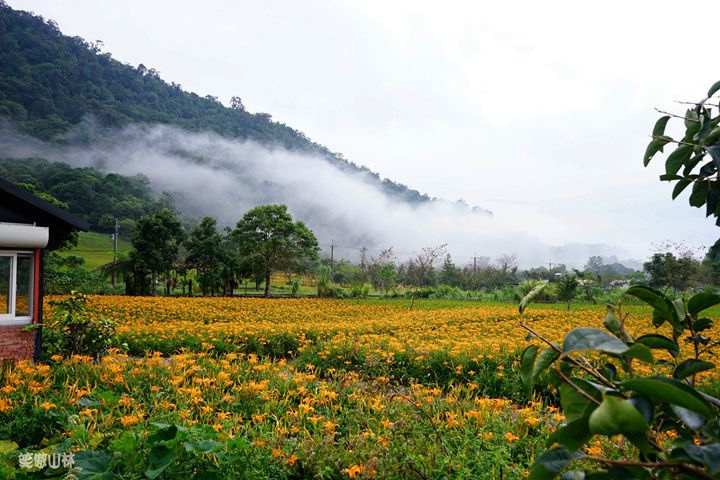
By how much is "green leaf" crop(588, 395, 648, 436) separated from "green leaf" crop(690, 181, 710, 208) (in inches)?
38.0

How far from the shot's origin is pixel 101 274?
83.1ft

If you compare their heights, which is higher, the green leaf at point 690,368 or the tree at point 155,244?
the tree at point 155,244

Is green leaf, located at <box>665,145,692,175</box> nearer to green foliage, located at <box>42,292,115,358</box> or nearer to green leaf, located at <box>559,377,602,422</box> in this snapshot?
green leaf, located at <box>559,377,602,422</box>

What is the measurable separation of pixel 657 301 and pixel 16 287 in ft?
24.4

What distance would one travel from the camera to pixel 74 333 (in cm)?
603

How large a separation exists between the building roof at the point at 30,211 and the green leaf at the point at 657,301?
270 inches

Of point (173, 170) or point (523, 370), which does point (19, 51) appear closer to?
point (173, 170)

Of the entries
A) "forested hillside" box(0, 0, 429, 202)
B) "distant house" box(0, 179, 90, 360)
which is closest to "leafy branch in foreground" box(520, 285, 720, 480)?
"distant house" box(0, 179, 90, 360)

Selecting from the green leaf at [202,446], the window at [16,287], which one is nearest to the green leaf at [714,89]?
the green leaf at [202,446]

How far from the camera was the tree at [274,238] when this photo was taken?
26047 millimetres

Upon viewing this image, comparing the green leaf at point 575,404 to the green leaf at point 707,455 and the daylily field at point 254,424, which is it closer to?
the green leaf at point 707,455

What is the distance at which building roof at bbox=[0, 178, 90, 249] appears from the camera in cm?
561

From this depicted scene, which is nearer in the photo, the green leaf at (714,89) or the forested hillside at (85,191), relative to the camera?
the green leaf at (714,89)

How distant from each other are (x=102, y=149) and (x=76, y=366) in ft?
259
